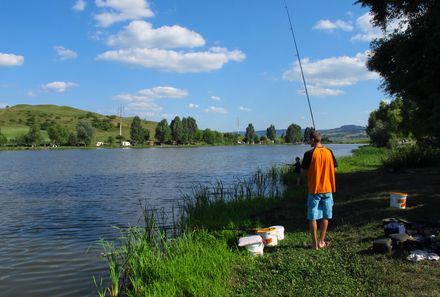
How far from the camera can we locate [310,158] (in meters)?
8.34

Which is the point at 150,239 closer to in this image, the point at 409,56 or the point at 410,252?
the point at 410,252

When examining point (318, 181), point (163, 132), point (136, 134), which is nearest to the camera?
point (318, 181)

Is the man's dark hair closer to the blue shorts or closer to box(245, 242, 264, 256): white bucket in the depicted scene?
the blue shorts

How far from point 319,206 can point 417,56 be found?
825cm

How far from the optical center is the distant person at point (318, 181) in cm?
831

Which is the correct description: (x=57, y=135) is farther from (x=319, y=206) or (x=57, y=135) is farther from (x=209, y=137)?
(x=319, y=206)

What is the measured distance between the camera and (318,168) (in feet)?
27.3

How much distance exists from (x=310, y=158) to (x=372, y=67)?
11441 mm

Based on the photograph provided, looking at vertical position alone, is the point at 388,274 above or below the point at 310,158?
below

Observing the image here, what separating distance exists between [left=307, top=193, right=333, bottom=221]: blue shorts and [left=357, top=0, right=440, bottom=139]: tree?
250 inches

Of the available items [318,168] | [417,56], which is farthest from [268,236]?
[417,56]

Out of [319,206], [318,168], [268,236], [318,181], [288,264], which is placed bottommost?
[288,264]

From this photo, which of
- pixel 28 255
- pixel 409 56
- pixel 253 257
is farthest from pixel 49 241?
pixel 409 56

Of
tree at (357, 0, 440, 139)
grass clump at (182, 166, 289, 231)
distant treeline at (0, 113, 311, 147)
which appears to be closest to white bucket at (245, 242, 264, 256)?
grass clump at (182, 166, 289, 231)
